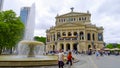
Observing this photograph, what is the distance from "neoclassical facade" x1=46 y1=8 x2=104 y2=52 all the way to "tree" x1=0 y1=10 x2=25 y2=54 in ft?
155

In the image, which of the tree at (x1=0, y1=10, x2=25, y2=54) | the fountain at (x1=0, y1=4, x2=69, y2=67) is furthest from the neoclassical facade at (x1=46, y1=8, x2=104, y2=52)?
the fountain at (x1=0, y1=4, x2=69, y2=67)

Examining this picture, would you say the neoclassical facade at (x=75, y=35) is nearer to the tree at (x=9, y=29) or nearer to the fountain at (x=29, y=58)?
the tree at (x=9, y=29)

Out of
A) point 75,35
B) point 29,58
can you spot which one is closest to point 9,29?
point 29,58

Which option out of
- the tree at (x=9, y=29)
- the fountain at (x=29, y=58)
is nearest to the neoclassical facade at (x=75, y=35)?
the tree at (x=9, y=29)

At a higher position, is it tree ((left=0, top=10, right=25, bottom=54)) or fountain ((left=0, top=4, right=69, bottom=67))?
tree ((left=0, top=10, right=25, bottom=54))

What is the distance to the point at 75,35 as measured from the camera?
98250 mm

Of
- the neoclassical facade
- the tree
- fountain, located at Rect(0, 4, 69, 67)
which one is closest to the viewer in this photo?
fountain, located at Rect(0, 4, 69, 67)

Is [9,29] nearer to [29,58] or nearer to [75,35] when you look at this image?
[29,58]

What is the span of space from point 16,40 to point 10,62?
3124 centimetres

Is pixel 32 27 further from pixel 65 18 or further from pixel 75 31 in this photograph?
pixel 65 18

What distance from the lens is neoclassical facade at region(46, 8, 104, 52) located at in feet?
307

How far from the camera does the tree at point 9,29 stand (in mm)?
42781

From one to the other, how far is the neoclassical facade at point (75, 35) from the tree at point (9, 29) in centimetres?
4720

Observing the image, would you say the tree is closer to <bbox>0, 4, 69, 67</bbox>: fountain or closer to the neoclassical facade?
<bbox>0, 4, 69, 67</bbox>: fountain
